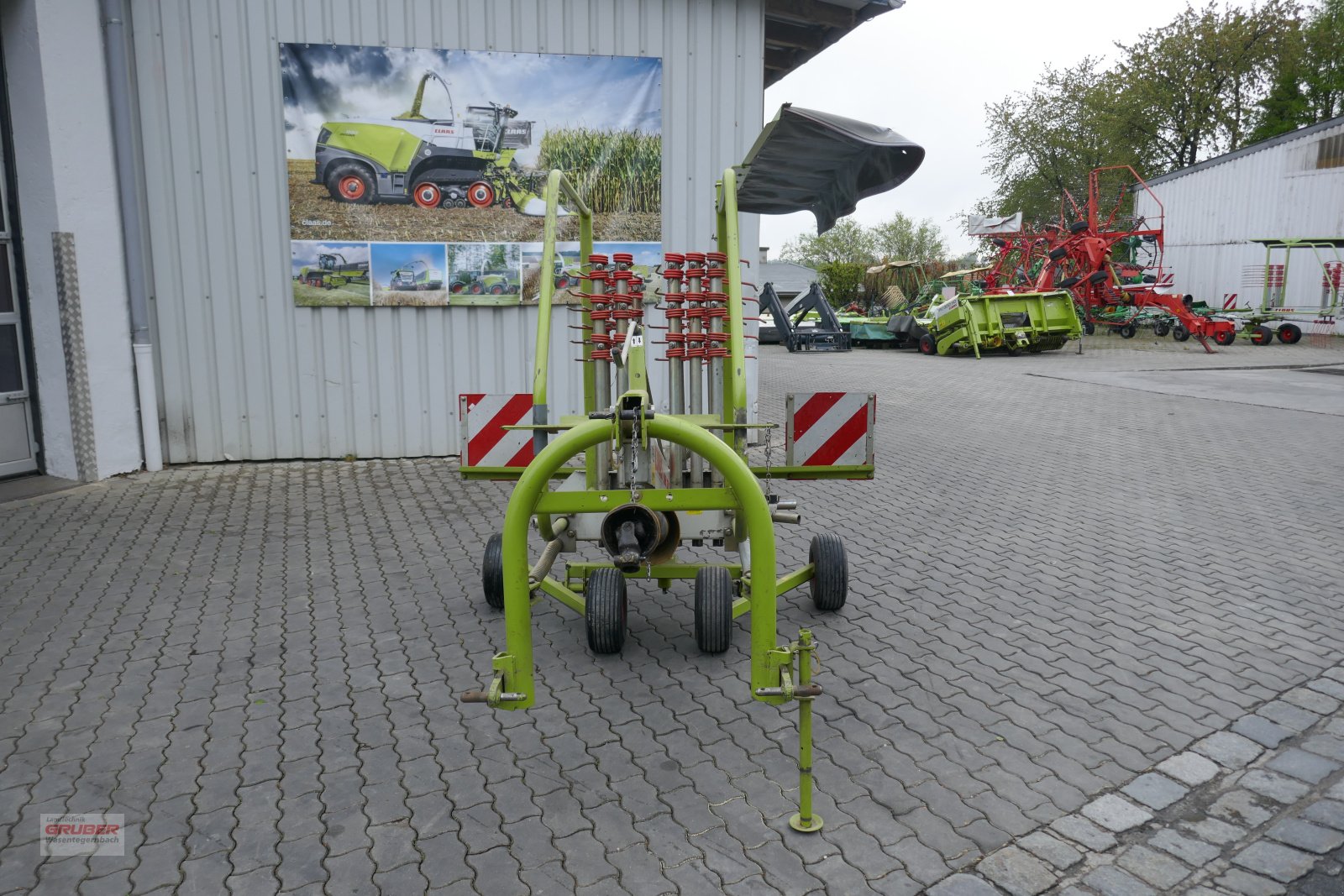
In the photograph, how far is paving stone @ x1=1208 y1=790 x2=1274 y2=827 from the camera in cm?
322

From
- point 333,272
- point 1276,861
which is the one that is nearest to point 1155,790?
point 1276,861

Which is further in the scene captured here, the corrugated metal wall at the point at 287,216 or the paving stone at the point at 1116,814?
the corrugated metal wall at the point at 287,216

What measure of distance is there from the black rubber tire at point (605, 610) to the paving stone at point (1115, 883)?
2.19m

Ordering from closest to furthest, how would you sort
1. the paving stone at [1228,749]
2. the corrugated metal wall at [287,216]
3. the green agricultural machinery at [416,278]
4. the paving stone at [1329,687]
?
1. the paving stone at [1228,749]
2. the paving stone at [1329,687]
3. the corrugated metal wall at [287,216]
4. the green agricultural machinery at [416,278]

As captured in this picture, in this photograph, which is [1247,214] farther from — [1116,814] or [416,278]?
[1116,814]

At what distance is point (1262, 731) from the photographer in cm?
381

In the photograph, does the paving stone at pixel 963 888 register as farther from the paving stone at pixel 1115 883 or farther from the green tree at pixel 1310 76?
the green tree at pixel 1310 76

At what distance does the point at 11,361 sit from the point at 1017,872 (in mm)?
8422

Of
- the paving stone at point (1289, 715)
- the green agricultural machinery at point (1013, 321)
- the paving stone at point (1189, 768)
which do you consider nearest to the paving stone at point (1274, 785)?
the paving stone at point (1189, 768)

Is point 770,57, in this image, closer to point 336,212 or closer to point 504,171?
point 504,171

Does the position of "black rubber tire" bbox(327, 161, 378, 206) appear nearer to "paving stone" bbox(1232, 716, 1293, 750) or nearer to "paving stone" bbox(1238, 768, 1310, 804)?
"paving stone" bbox(1232, 716, 1293, 750)

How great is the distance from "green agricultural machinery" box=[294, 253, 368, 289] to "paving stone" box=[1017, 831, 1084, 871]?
7.24m

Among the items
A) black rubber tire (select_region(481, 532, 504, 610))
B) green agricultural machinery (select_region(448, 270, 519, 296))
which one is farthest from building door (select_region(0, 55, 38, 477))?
black rubber tire (select_region(481, 532, 504, 610))

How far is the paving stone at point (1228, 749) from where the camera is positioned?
3.58 meters
